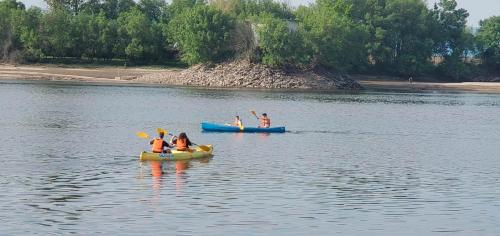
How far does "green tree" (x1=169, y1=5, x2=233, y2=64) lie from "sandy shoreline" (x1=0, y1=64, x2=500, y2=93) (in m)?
6.79

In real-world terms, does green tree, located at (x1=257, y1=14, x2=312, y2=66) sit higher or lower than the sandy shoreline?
higher

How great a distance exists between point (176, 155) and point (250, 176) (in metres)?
6.18

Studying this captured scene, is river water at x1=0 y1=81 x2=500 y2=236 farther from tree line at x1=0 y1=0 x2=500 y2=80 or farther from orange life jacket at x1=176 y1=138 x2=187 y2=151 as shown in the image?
tree line at x1=0 y1=0 x2=500 y2=80

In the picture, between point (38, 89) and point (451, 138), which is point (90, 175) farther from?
point (38, 89)

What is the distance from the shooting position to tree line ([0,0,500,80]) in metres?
134

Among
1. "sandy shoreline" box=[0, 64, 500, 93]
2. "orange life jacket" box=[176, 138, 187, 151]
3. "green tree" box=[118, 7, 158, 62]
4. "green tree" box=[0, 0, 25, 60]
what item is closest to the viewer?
"orange life jacket" box=[176, 138, 187, 151]

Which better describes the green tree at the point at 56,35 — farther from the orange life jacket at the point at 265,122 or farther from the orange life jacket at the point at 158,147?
the orange life jacket at the point at 158,147

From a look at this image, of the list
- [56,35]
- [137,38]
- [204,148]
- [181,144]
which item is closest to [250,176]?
[181,144]

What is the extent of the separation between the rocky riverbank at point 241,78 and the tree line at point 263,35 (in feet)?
4.93

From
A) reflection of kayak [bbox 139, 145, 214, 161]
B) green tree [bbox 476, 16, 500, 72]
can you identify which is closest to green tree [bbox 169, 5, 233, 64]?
green tree [bbox 476, 16, 500, 72]

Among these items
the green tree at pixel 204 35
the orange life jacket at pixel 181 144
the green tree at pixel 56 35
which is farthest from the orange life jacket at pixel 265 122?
the green tree at pixel 56 35

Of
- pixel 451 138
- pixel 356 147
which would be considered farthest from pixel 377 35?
pixel 356 147

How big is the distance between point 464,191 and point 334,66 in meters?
102

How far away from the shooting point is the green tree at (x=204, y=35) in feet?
434
